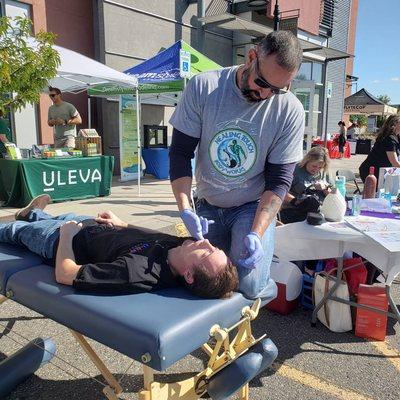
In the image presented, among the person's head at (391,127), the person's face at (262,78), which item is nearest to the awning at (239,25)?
the person's head at (391,127)

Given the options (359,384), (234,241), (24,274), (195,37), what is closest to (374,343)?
(359,384)

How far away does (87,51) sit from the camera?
31.8 ft

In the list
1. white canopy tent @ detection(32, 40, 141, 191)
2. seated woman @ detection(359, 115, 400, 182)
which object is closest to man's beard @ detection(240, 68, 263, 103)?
seated woman @ detection(359, 115, 400, 182)

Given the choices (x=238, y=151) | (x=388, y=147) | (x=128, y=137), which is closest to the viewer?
(x=238, y=151)

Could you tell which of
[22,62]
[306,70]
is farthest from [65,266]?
[306,70]

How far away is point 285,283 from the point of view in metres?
3.03

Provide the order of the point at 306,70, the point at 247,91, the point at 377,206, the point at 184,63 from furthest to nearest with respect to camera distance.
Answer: the point at 306,70 → the point at 184,63 → the point at 377,206 → the point at 247,91

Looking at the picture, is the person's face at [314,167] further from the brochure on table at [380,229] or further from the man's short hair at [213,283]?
the man's short hair at [213,283]

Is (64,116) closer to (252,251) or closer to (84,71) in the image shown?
(84,71)

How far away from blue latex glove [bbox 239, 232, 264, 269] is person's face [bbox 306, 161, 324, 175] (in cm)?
237

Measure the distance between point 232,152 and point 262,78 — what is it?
1.53 feet

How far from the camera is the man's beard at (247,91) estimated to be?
217 centimetres

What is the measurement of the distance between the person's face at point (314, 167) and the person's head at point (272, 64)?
6.94 ft

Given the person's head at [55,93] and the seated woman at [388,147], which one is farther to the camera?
the person's head at [55,93]
